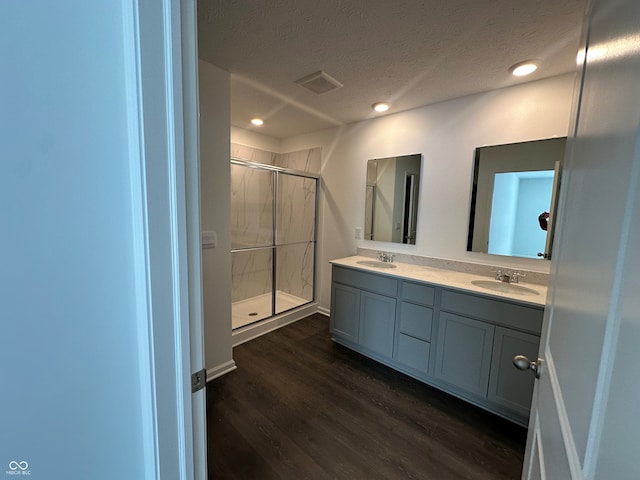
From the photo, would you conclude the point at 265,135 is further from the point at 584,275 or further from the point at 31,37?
the point at 584,275

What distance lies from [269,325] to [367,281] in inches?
53.9

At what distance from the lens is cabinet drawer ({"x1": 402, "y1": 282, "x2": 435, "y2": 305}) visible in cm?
203

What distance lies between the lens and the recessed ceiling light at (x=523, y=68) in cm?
171

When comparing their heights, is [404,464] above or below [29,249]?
below

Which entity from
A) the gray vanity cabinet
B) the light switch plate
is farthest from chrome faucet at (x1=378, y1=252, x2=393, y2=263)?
the light switch plate

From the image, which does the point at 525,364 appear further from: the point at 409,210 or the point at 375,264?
the point at 409,210

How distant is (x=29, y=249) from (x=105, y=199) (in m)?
0.15

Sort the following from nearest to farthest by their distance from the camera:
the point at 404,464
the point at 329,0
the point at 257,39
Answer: the point at 329,0, the point at 404,464, the point at 257,39

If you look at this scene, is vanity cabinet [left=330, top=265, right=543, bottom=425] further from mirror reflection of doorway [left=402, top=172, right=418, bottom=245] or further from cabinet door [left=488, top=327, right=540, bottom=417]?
mirror reflection of doorway [left=402, top=172, right=418, bottom=245]

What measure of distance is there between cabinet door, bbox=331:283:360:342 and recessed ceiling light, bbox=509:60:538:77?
6.90 ft

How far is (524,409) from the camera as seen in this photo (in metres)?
1.62

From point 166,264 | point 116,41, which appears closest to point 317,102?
point 116,41

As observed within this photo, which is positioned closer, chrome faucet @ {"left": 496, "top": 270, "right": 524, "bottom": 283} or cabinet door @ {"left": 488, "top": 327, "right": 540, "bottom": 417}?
cabinet door @ {"left": 488, "top": 327, "right": 540, "bottom": 417}

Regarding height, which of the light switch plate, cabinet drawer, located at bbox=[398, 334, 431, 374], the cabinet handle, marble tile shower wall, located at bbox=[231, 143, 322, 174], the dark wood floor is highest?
marble tile shower wall, located at bbox=[231, 143, 322, 174]
